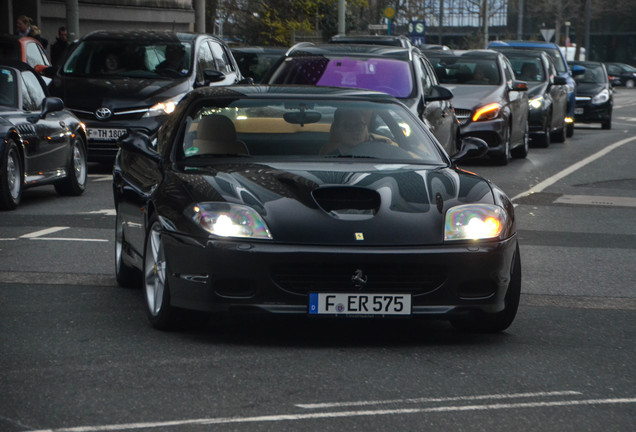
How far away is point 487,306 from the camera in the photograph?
685 cm

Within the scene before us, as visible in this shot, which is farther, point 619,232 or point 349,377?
point 619,232

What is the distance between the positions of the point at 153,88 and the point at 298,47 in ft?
6.50

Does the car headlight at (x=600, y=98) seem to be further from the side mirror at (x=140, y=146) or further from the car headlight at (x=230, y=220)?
the car headlight at (x=230, y=220)

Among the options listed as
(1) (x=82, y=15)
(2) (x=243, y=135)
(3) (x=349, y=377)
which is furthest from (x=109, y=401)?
(1) (x=82, y=15)

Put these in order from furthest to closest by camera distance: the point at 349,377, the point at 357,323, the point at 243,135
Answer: the point at 243,135 → the point at 357,323 → the point at 349,377

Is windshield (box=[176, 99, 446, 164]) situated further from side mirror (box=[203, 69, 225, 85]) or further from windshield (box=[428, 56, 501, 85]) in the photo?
windshield (box=[428, 56, 501, 85])

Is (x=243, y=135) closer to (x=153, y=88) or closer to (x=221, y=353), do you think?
(x=221, y=353)

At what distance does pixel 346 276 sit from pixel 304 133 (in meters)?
1.71

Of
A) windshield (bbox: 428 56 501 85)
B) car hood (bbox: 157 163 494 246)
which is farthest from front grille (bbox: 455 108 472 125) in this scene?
car hood (bbox: 157 163 494 246)

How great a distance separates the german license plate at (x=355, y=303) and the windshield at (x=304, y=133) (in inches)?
54.0

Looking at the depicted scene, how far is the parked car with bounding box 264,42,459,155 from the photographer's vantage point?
15.8m

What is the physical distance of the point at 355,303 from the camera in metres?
6.60

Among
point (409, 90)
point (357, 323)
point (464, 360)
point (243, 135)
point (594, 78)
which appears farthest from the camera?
point (594, 78)

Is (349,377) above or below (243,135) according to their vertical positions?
below
